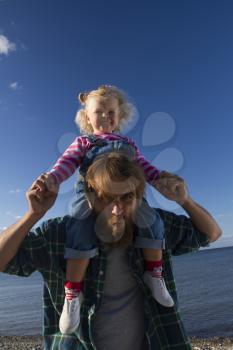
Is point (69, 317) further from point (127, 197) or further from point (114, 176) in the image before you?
point (114, 176)

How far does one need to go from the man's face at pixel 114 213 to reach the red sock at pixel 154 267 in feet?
1.26

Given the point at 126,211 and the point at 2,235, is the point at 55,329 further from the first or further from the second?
the point at 126,211

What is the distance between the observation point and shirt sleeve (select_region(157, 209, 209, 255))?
10.8 ft

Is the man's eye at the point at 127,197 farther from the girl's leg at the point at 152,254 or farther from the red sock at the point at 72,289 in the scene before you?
the red sock at the point at 72,289

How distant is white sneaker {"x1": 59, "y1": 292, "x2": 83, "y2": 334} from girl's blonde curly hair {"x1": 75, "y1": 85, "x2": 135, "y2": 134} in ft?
5.35

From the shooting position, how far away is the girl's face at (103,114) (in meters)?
3.59

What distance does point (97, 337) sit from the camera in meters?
2.89

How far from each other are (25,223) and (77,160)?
28.2 inches

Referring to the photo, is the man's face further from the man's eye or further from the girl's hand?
the girl's hand

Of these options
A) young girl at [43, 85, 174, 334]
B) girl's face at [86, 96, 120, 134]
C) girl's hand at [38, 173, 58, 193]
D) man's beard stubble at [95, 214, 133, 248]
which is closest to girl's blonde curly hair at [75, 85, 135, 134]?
girl's face at [86, 96, 120, 134]

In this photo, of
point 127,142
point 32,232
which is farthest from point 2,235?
point 127,142

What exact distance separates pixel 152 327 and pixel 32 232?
1.17 m

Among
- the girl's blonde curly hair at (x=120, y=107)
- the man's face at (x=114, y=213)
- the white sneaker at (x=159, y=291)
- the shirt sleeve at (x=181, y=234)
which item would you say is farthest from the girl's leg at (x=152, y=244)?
the girl's blonde curly hair at (x=120, y=107)

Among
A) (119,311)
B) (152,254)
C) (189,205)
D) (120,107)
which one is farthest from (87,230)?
(120,107)
